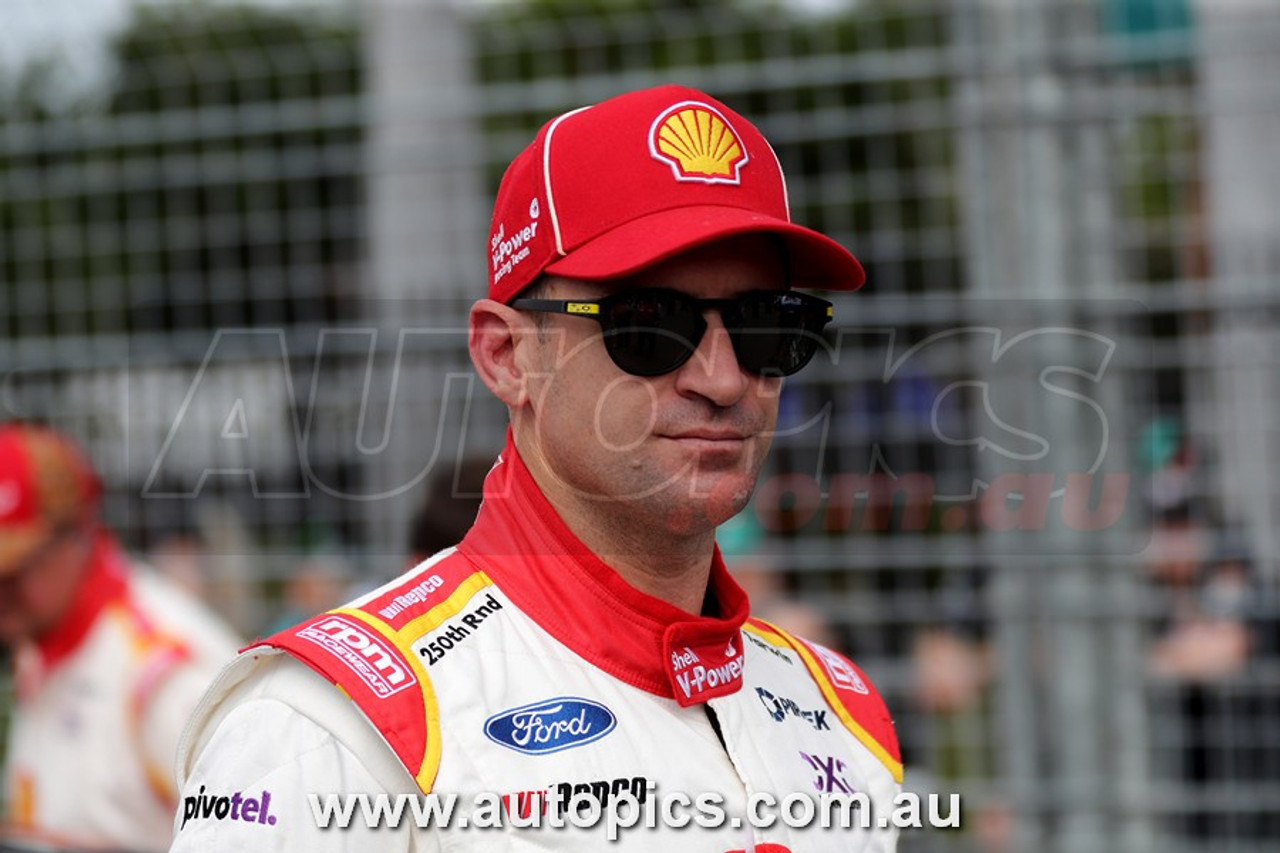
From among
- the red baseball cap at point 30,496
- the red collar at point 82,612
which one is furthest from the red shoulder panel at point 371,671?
the red baseball cap at point 30,496

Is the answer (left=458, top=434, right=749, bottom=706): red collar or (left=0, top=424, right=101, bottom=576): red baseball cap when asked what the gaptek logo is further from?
(left=0, top=424, right=101, bottom=576): red baseball cap

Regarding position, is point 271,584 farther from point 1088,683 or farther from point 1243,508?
point 1243,508

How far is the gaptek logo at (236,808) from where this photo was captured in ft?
5.39

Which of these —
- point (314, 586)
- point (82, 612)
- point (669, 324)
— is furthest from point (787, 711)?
point (314, 586)

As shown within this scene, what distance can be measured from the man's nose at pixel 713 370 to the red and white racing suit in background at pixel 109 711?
243cm

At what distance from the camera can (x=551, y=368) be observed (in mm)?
1944

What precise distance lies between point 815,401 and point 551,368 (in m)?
2.78

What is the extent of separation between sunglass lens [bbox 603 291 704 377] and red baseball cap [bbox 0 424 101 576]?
9.73 ft

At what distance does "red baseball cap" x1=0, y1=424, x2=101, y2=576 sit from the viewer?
14.4 ft

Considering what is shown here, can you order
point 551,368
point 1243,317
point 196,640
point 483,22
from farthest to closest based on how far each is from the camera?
point 483,22 < point 1243,317 < point 196,640 < point 551,368

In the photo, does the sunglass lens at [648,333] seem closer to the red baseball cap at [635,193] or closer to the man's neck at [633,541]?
the red baseball cap at [635,193]

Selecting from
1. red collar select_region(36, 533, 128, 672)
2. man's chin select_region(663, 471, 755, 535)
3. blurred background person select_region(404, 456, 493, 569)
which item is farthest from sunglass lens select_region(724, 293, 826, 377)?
red collar select_region(36, 533, 128, 672)

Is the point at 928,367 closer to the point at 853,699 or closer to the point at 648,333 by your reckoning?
the point at 853,699

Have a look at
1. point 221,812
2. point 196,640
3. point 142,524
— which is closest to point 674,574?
point 221,812
